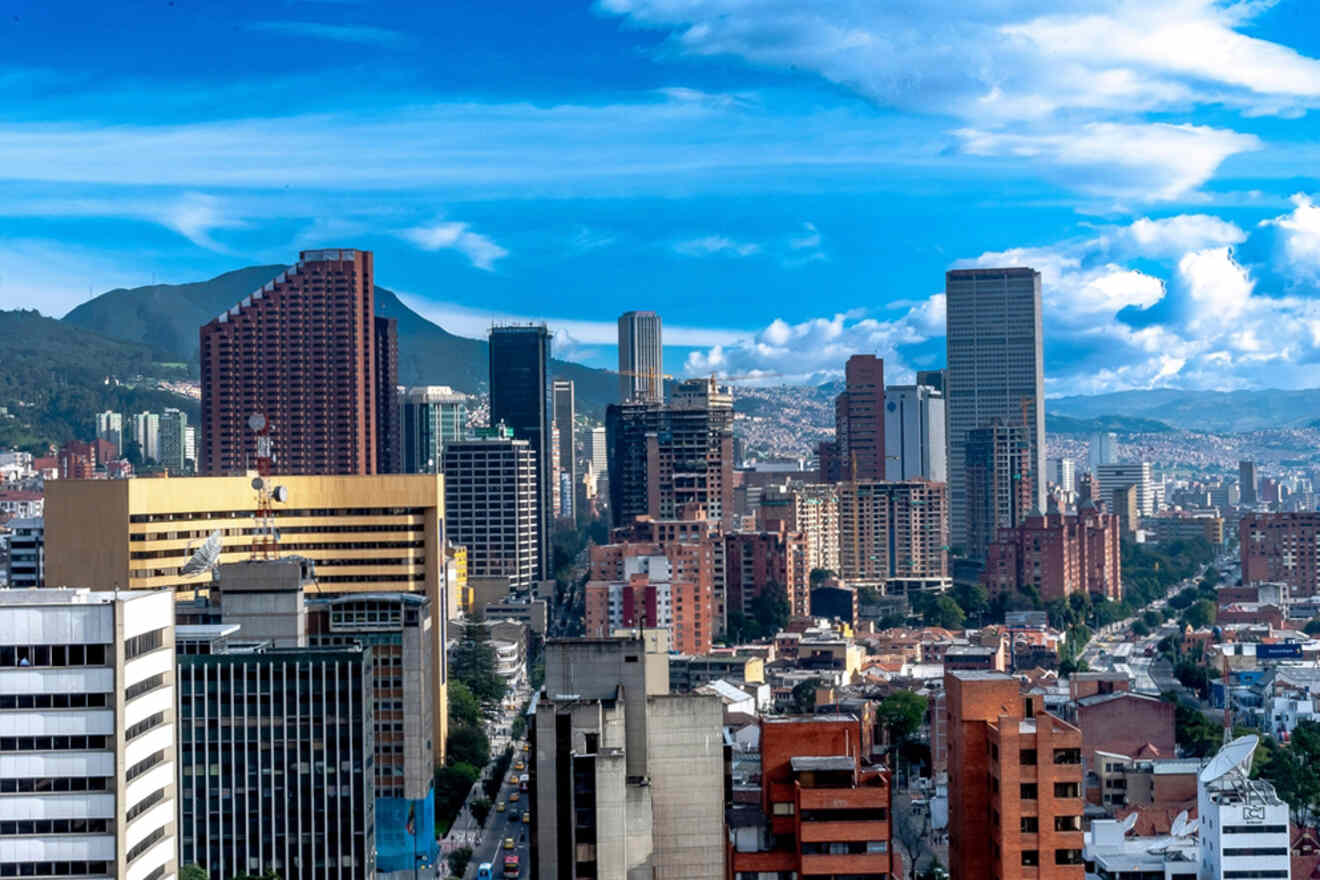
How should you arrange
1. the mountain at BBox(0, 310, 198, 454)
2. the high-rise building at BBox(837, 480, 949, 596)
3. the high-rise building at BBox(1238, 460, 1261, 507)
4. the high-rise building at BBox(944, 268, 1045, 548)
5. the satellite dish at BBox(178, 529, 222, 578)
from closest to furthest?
the satellite dish at BBox(178, 529, 222, 578) → the high-rise building at BBox(837, 480, 949, 596) → the mountain at BBox(0, 310, 198, 454) → the high-rise building at BBox(944, 268, 1045, 548) → the high-rise building at BBox(1238, 460, 1261, 507)

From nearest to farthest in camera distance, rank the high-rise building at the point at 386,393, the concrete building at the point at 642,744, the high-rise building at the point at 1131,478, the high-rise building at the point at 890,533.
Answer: the concrete building at the point at 642,744, the high-rise building at the point at 890,533, the high-rise building at the point at 386,393, the high-rise building at the point at 1131,478

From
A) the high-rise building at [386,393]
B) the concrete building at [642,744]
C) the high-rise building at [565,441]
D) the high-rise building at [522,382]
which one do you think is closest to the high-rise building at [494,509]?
the high-rise building at [386,393]

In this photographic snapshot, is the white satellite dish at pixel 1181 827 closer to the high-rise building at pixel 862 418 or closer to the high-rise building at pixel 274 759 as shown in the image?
the high-rise building at pixel 274 759

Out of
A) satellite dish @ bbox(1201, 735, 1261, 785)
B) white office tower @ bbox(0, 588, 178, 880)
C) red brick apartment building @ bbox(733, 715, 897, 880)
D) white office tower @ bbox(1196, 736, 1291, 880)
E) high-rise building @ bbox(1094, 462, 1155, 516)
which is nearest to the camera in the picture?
white office tower @ bbox(0, 588, 178, 880)

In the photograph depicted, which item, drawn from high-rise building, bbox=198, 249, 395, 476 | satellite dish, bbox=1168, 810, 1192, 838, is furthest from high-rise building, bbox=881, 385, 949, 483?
satellite dish, bbox=1168, 810, 1192, 838

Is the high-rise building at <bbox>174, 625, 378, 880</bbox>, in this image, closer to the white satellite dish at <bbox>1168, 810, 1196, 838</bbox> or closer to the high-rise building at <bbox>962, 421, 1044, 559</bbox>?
the white satellite dish at <bbox>1168, 810, 1196, 838</bbox>

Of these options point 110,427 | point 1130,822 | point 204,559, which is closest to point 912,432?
point 110,427

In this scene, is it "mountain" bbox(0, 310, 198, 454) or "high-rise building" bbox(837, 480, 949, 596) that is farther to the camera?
"mountain" bbox(0, 310, 198, 454)
